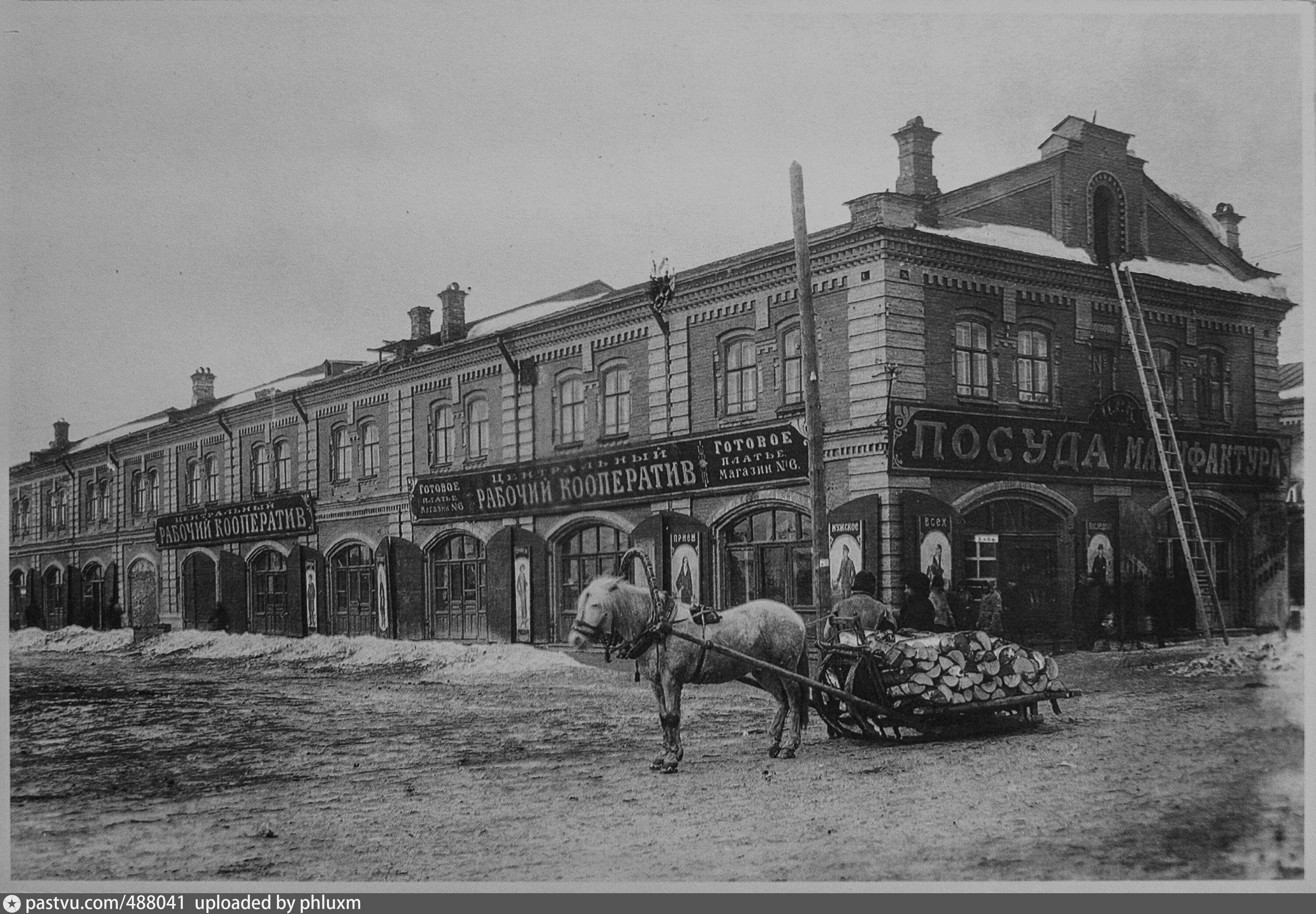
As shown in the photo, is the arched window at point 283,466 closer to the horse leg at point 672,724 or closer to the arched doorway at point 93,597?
the arched doorway at point 93,597

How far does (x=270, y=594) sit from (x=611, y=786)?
4194mm

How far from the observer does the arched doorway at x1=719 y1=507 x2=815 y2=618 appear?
8617 millimetres

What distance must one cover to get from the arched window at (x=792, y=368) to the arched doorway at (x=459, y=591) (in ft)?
9.01

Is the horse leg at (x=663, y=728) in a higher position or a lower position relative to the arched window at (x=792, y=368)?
lower

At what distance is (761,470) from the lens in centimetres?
866

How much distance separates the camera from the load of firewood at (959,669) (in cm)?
787

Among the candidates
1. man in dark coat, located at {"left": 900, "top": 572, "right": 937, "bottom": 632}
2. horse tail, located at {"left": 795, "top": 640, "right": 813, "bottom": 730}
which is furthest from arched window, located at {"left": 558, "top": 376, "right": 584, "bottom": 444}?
man in dark coat, located at {"left": 900, "top": 572, "right": 937, "bottom": 632}

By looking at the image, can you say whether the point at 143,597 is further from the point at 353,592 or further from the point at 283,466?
the point at 353,592

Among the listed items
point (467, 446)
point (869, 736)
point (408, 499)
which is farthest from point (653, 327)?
point (869, 736)

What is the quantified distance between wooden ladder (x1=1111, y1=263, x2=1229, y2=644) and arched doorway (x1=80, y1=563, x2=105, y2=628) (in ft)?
28.0

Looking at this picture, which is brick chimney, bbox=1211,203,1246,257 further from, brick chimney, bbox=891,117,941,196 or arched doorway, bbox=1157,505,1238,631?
brick chimney, bbox=891,117,941,196

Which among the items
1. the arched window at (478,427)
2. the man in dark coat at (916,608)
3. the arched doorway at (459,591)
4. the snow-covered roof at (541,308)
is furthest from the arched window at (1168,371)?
the arched doorway at (459,591)

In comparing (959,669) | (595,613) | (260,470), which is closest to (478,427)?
(260,470)

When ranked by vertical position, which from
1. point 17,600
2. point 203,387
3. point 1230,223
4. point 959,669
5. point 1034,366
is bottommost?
point 959,669
